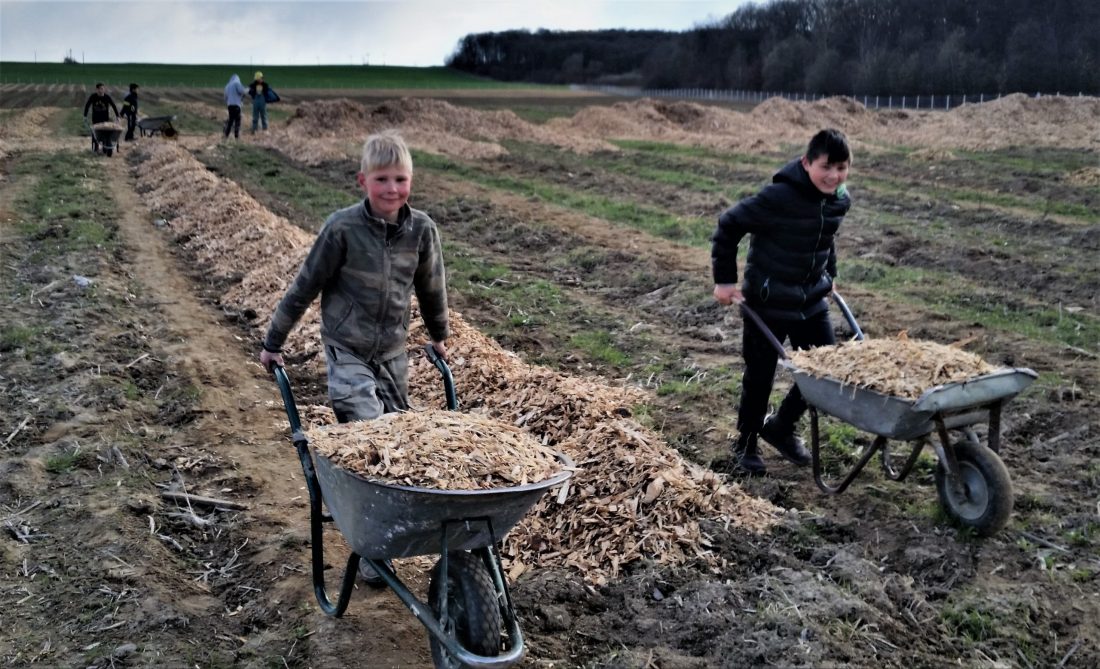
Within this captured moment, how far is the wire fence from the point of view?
46000 mm

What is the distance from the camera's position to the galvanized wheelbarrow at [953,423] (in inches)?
180

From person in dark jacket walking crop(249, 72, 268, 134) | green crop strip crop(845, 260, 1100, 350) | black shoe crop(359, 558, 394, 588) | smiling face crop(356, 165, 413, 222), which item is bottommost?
black shoe crop(359, 558, 394, 588)

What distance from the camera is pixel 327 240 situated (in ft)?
13.1

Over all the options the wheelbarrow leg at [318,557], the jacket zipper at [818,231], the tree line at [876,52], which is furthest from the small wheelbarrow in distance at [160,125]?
the tree line at [876,52]

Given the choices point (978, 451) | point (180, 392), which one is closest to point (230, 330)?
point (180, 392)

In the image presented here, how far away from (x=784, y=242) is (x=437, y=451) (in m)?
2.83

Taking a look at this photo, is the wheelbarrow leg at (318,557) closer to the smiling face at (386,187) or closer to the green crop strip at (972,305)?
the smiling face at (386,187)

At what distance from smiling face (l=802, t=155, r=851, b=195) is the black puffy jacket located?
0.29 ft

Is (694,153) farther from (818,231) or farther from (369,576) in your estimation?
(369,576)

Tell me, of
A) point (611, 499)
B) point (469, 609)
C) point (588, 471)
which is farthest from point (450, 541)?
point (588, 471)

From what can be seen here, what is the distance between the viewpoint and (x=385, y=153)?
3.91 meters

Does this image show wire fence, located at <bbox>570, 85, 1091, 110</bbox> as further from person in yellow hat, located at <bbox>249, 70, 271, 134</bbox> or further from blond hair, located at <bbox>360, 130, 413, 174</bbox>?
blond hair, located at <bbox>360, 130, 413, 174</bbox>

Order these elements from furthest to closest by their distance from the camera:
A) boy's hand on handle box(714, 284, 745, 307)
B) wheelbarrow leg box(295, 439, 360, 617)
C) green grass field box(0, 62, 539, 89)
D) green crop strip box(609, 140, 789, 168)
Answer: green grass field box(0, 62, 539, 89), green crop strip box(609, 140, 789, 168), boy's hand on handle box(714, 284, 745, 307), wheelbarrow leg box(295, 439, 360, 617)

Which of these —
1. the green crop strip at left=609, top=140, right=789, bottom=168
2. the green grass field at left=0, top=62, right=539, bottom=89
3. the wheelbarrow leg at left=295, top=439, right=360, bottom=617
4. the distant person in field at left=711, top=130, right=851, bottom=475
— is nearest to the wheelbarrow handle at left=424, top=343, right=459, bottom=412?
the wheelbarrow leg at left=295, top=439, right=360, bottom=617
